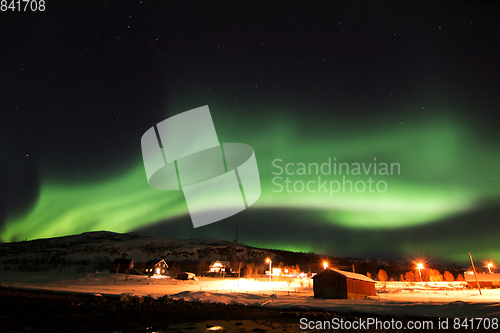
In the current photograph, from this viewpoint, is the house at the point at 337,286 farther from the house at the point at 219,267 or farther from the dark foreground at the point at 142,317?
the house at the point at 219,267

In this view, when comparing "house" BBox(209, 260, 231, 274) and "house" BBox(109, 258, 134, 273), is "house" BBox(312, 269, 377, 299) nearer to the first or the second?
"house" BBox(109, 258, 134, 273)

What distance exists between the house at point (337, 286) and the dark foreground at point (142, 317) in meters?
13.0

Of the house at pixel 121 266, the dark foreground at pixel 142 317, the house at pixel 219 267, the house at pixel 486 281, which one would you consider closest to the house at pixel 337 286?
the dark foreground at pixel 142 317

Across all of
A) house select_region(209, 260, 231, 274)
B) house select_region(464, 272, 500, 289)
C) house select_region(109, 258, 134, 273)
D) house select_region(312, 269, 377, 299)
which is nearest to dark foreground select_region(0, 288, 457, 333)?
house select_region(312, 269, 377, 299)

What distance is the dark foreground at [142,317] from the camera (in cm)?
1620

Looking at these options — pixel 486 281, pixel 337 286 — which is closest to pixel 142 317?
pixel 337 286

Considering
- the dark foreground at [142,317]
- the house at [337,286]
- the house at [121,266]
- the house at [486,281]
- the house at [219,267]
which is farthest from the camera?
the house at [219,267]

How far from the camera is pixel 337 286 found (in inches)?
1398

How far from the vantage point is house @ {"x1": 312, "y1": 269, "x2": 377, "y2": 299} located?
35.1 m

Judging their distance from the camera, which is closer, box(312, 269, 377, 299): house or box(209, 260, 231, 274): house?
box(312, 269, 377, 299): house

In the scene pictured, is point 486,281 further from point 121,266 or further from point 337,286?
point 121,266

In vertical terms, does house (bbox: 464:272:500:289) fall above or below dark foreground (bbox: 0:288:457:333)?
above

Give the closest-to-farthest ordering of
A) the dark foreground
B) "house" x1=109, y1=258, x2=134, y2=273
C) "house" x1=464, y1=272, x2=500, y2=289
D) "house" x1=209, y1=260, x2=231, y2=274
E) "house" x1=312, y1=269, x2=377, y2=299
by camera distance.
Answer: the dark foreground, "house" x1=312, y1=269, x2=377, y2=299, "house" x1=464, y1=272, x2=500, y2=289, "house" x1=109, y1=258, x2=134, y2=273, "house" x1=209, y1=260, x2=231, y2=274

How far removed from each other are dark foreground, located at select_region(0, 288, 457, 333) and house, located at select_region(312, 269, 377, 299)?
13.0 m
